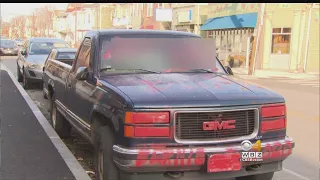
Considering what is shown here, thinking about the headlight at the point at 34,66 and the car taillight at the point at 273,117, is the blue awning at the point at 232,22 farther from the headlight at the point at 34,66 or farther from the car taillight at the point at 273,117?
the car taillight at the point at 273,117

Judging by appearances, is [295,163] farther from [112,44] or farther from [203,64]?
[112,44]

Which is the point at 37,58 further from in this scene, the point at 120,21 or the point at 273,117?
the point at 120,21

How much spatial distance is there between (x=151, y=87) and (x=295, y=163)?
3298mm

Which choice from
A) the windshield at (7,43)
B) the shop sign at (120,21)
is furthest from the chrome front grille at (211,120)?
the shop sign at (120,21)

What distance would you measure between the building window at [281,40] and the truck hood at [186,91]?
21.8 metres

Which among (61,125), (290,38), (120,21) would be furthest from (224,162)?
(120,21)

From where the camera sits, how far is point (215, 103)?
140 inches

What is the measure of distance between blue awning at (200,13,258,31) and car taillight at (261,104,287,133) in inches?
865

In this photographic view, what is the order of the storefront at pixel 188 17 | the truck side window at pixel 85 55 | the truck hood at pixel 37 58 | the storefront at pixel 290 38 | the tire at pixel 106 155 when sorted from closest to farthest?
the tire at pixel 106 155 → the truck side window at pixel 85 55 → the truck hood at pixel 37 58 → the storefront at pixel 290 38 → the storefront at pixel 188 17

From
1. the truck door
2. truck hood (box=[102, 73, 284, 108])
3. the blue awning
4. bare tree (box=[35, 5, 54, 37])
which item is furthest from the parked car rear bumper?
bare tree (box=[35, 5, 54, 37])

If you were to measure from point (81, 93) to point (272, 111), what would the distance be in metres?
2.37

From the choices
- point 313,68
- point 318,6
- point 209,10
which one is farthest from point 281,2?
point 209,10

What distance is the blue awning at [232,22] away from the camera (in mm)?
25297

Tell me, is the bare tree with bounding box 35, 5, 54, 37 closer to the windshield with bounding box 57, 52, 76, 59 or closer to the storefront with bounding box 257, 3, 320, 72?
the storefront with bounding box 257, 3, 320, 72
